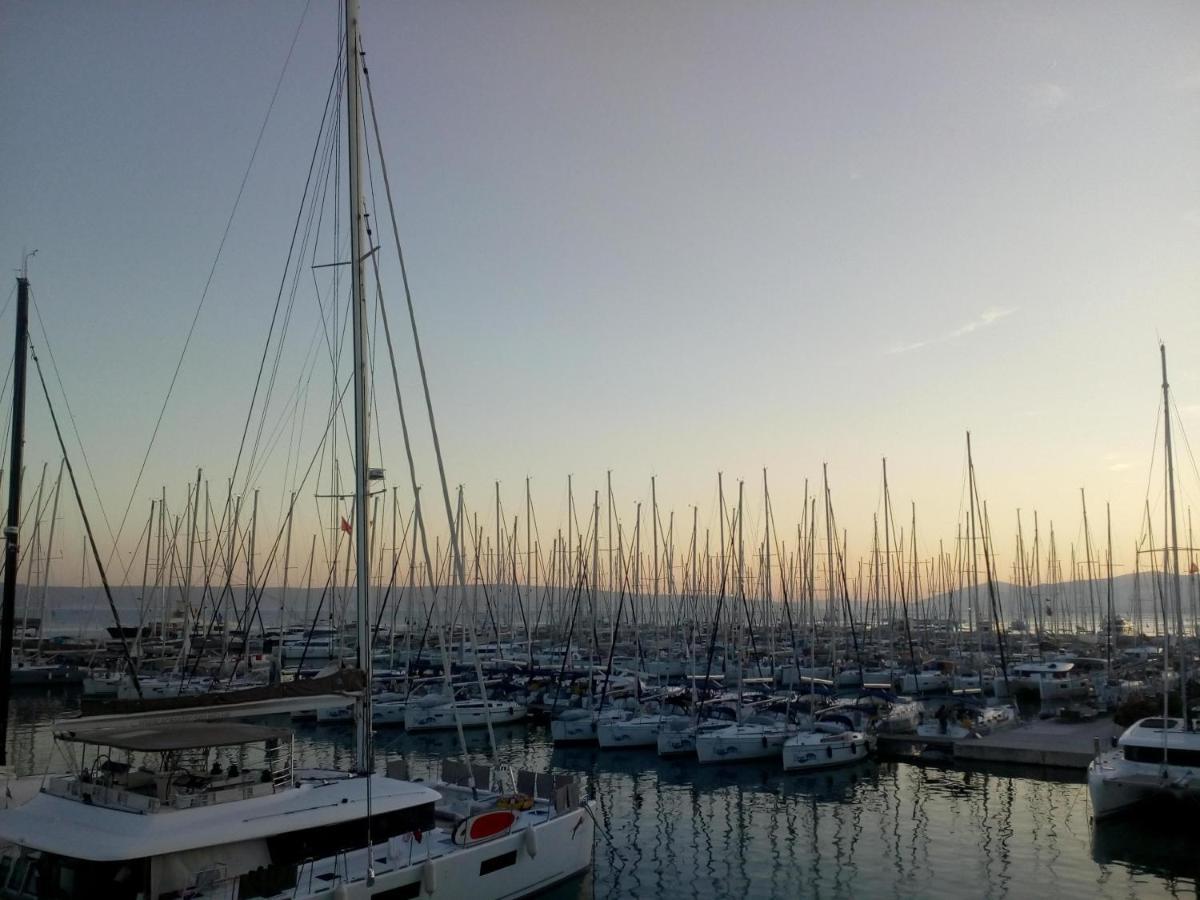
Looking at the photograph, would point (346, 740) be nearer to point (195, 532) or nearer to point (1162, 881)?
point (195, 532)

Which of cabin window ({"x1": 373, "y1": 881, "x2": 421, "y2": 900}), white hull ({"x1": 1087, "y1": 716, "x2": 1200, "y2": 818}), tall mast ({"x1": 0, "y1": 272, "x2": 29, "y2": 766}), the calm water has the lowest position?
the calm water

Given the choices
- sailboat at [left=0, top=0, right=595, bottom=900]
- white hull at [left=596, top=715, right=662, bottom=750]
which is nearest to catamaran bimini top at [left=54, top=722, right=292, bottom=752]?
sailboat at [left=0, top=0, right=595, bottom=900]

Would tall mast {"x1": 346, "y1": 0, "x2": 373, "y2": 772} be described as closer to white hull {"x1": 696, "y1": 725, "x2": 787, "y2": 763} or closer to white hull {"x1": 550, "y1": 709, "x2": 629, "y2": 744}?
white hull {"x1": 696, "y1": 725, "x2": 787, "y2": 763}

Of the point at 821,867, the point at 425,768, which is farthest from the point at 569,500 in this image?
the point at 821,867

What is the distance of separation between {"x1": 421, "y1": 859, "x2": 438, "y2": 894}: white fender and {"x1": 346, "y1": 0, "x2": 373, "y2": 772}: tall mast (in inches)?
100.0

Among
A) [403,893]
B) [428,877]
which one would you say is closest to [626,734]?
[428,877]

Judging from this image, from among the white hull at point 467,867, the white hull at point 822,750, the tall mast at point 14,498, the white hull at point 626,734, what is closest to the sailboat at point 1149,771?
the white hull at point 822,750

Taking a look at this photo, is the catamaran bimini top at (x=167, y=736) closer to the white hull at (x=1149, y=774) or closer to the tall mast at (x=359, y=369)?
the tall mast at (x=359, y=369)

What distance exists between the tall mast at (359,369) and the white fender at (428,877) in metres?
2.54

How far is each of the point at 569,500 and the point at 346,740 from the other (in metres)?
33.2

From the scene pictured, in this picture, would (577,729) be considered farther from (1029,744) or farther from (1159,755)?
(1159,755)

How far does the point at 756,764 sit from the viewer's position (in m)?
35.6

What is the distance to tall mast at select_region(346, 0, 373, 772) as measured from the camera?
17.7m

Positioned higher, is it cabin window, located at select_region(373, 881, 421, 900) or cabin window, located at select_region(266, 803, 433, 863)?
cabin window, located at select_region(266, 803, 433, 863)
